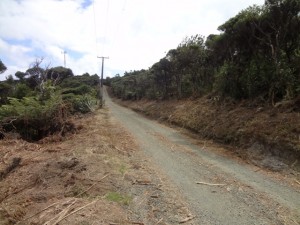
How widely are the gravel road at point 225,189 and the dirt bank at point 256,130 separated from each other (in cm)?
97

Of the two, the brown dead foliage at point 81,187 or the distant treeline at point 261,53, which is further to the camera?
the distant treeline at point 261,53

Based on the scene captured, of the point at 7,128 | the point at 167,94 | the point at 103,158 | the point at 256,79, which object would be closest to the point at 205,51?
the point at 167,94

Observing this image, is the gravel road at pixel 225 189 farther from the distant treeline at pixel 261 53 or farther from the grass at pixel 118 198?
the distant treeline at pixel 261 53

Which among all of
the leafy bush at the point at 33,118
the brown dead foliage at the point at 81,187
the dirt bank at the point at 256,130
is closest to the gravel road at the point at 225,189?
the brown dead foliage at the point at 81,187

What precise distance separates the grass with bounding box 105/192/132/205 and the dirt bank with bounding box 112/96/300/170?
5.45 metres

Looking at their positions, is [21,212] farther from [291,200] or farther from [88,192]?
[291,200]

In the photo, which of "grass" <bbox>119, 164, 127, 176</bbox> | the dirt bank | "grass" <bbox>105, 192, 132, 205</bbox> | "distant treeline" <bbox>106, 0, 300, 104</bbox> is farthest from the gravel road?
"distant treeline" <bbox>106, 0, 300, 104</bbox>

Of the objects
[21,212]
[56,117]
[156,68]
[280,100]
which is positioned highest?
[156,68]

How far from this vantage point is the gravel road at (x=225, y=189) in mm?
6766

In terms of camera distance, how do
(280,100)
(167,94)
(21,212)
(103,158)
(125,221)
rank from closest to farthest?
(125,221) → (21,212) → (103,158) → (280,100) → (167,94)

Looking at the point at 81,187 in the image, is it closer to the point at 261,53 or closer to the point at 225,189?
the point at 225,189

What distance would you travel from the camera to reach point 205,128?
17.2 m

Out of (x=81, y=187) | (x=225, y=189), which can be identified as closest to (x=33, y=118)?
(x=81, y=187)

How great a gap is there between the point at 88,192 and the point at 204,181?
3.17m
